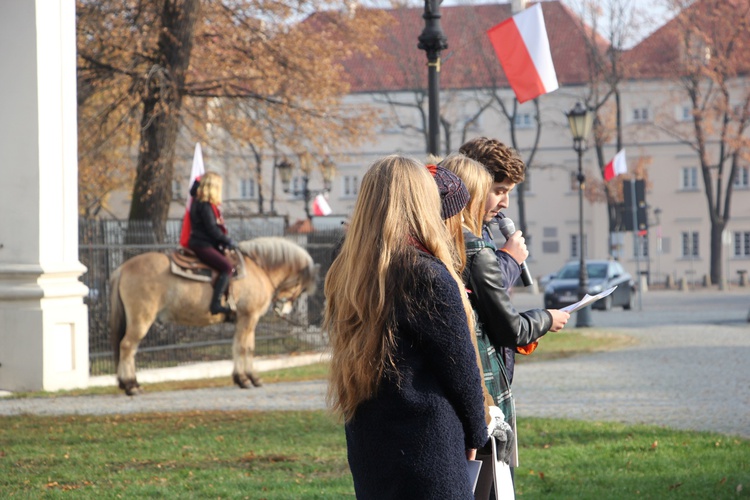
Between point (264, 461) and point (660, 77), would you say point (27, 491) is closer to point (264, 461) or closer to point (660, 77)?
point (264, 461)

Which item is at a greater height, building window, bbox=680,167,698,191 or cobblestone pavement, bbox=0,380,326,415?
building window, bbox=680,167,698,191

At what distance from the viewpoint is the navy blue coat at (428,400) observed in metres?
3.33

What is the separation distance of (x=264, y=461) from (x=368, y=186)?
16.6 feet

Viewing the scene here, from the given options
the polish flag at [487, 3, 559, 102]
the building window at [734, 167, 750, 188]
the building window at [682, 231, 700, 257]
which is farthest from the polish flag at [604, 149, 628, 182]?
the building window at [734, 167, 750, 188]

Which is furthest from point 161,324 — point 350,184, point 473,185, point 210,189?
point 350,184

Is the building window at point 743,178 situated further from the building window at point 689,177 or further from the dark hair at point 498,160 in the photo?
the dark hair at point 498,160

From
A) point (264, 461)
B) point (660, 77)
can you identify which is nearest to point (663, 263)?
point (660, 77)

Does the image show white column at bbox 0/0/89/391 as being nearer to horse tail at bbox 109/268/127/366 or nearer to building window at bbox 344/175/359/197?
horse tail at bbox 109/268/127/366

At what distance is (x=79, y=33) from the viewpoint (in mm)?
21031

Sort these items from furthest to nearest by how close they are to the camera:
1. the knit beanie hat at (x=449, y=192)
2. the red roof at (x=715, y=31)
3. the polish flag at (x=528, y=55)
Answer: the red roof at (x=715, y=31)
the polish flag at (x=528, y=55)
the knit beanie hat at (x=449, y=192)

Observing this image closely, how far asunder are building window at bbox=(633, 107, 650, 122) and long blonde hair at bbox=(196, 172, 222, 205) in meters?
59.9

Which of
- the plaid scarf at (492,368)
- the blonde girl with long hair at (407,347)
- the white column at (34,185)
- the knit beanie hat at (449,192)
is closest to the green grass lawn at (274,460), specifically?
the plaid scarf at (492,368)

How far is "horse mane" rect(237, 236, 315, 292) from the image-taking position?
14.6 m

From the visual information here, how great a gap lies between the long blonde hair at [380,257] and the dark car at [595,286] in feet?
97.4
